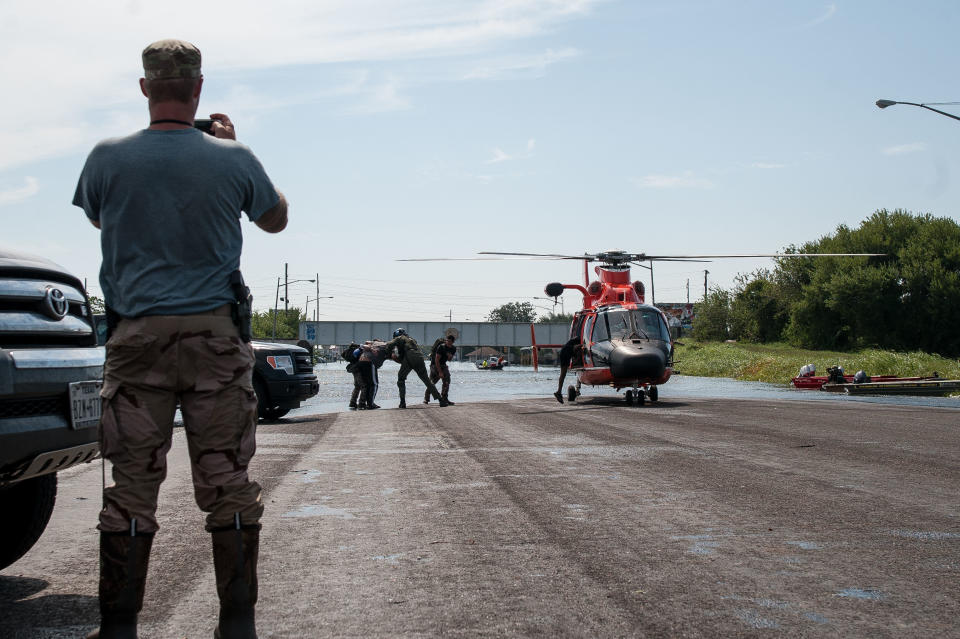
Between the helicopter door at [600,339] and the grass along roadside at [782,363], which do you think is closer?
the helicopter door at [600,339]

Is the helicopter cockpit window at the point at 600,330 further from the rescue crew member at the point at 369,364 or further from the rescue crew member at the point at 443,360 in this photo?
the rescue crew member at the point at 369,364

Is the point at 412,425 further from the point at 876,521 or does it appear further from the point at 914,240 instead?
the point at 914,240

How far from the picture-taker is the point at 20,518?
4.15m

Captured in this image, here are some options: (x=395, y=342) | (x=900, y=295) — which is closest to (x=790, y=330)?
(x=900, y=295)

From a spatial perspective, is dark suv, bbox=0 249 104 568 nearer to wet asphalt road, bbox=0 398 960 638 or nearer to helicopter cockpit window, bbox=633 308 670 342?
wet asphalt road, bbox=0 398 960 638

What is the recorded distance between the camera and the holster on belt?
328cm

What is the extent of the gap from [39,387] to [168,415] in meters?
0.82

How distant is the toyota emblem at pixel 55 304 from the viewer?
3.88 m

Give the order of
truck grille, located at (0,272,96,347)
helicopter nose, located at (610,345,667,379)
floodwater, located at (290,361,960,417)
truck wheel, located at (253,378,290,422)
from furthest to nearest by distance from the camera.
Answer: floodwater, located at (290,361,960,417) → helicopter nose, located at (610,345,667,379) → truck wheel, located at (253,378,290,422) → truck grille, located at (0,272,96,347)

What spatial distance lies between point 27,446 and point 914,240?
242ft

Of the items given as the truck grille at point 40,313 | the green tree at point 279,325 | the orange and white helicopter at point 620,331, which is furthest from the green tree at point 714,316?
the truck grille at point 40,313

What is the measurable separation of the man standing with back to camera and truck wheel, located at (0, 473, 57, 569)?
4.33 feet

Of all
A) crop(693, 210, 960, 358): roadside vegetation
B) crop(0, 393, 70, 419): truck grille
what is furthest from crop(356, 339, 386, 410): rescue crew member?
crop(693, 210, 960, 358): roadside vegetation

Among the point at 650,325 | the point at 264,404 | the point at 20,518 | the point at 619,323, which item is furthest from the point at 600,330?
the point at 20,518
